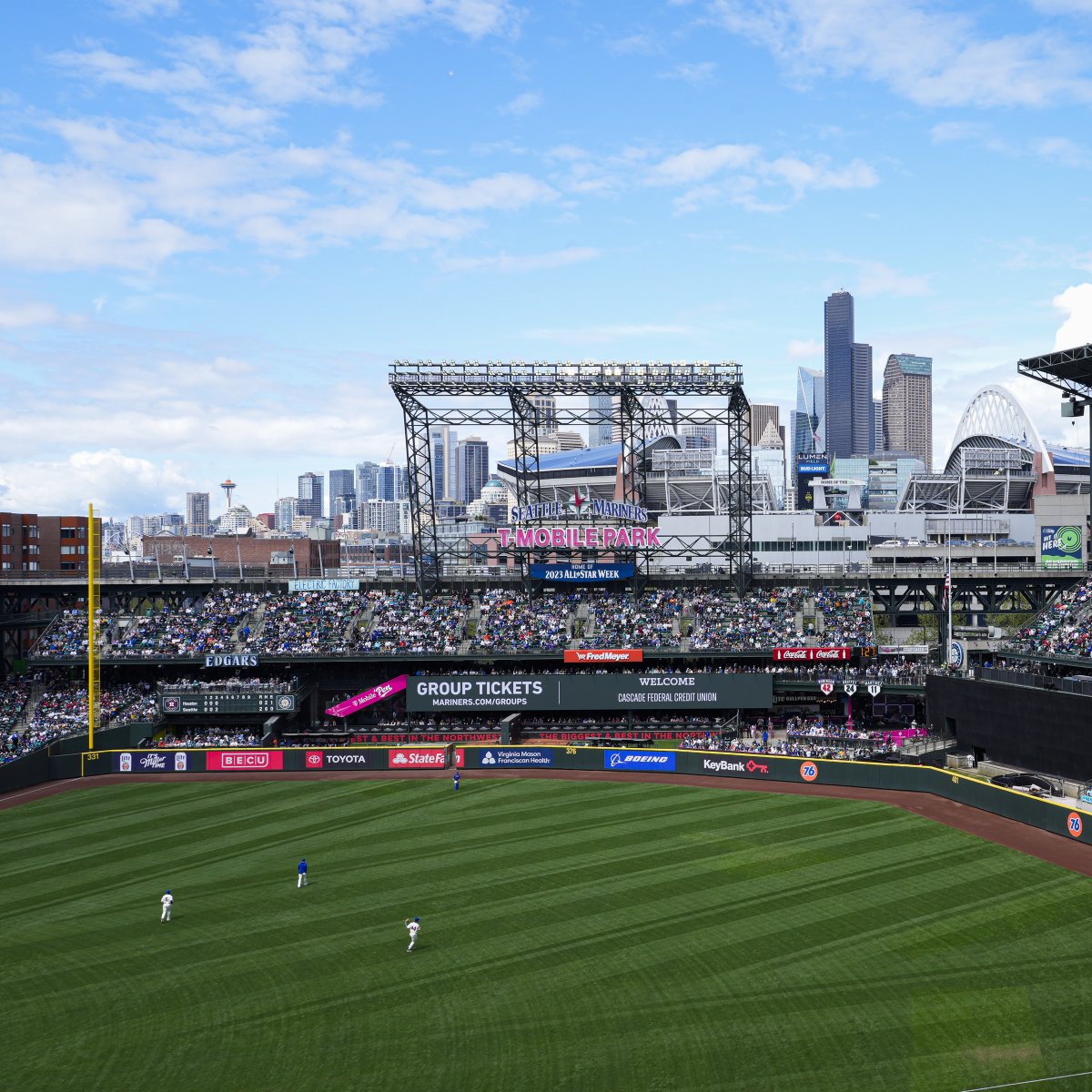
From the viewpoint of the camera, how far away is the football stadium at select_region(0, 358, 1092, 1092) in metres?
22.2

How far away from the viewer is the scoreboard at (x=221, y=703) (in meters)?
60.2

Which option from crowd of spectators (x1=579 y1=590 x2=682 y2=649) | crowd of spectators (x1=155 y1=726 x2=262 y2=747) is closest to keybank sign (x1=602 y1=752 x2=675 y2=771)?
crowd of spectators (x1=579 y1=590 x2=682 y2=649)

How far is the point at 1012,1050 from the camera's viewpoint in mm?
20750

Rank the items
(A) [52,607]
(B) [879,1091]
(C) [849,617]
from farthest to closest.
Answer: (A) [52,607]
(C) [849,617]
(B) [879,1091]

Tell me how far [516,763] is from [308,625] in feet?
68.6

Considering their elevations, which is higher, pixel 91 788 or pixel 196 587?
pixel 196 587

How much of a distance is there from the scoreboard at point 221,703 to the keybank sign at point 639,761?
67.3 ft

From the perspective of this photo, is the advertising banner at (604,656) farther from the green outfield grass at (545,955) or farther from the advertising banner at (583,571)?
the green outfield grass at (545,955)

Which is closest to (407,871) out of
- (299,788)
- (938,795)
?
(299,788)

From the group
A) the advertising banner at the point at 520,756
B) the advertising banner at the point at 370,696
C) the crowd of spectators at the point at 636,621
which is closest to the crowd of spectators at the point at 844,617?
the crowd of spectators at the point at 636,621

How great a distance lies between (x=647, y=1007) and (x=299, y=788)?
96.9ft

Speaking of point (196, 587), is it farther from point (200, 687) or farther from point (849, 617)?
point (849, 617)

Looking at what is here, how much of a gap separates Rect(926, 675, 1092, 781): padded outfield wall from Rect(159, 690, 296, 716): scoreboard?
36.6 meters

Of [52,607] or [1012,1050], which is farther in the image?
[52,607]
